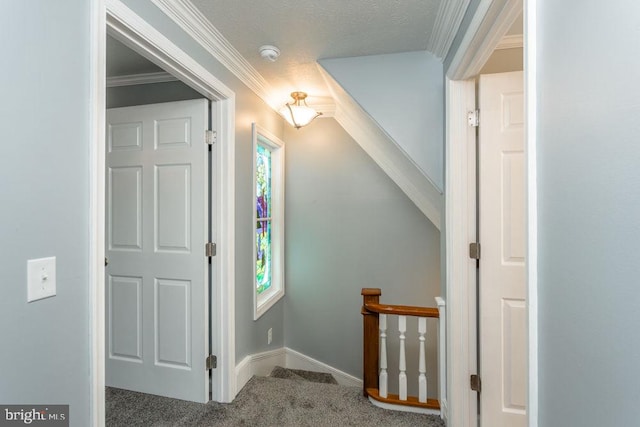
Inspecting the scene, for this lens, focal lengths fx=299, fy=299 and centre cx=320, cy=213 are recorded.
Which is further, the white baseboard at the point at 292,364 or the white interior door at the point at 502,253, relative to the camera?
the white baseboard at the point at 292,364

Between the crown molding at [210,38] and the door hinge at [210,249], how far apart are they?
121cm

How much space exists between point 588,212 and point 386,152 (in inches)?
77.3

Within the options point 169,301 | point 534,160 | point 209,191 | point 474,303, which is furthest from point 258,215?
point 534,160

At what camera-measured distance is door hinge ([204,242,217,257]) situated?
2.00 m

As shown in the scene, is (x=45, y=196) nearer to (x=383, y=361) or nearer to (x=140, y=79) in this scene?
(x=140, y=79)

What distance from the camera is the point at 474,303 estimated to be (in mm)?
1675

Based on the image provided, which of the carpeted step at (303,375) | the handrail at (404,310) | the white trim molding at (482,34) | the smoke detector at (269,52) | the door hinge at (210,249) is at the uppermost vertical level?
the smoke detector at (269,52)

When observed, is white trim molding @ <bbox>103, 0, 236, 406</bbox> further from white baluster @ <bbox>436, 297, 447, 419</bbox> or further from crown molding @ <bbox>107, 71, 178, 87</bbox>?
white baluster @ <bbox>436, 297, 447, 419</bbox>

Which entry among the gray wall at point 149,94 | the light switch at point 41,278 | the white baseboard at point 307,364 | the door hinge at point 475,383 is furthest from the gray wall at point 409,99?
the white baseboard at point 307,364

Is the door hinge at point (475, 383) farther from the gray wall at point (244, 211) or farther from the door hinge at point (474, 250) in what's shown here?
the gray wall at point (244, 211)

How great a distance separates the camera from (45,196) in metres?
0.93

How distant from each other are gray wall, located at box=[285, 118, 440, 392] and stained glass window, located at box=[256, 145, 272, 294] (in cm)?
27

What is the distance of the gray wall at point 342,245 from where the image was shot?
309 cm

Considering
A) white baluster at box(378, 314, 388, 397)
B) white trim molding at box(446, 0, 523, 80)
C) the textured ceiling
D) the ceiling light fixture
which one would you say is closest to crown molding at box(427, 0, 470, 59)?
the textured ceiling
